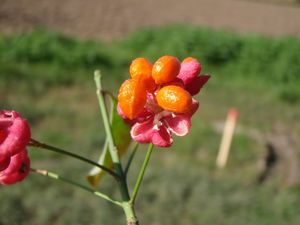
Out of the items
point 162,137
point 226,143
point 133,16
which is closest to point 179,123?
point 162,137

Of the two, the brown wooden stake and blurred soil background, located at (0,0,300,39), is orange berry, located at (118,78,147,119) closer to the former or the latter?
the brown wooden stake

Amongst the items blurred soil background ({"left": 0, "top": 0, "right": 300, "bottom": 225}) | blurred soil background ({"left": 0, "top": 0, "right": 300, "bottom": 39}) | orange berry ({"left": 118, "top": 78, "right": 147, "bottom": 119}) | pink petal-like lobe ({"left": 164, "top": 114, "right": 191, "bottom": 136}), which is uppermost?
orange berry ({"left": 118, "top": 78, "right": 147, "bottom": 119})

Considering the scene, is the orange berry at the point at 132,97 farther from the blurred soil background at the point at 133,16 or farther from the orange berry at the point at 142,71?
the blurred soil background at the point at 133,16

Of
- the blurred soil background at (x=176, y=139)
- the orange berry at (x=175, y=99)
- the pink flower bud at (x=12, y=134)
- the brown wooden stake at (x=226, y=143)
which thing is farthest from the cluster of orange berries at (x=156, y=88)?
the brown wooden stake at (x=226, y=143)

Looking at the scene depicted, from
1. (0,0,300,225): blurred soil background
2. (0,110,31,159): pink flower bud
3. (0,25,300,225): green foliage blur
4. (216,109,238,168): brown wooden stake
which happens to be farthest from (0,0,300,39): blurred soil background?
(0,110,31,159): pink flower bud

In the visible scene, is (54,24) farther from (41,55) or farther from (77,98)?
(77,98)

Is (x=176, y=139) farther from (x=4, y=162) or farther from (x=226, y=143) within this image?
(x=4, y=162)

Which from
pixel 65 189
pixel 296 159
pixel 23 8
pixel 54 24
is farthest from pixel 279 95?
pixel 23 8
